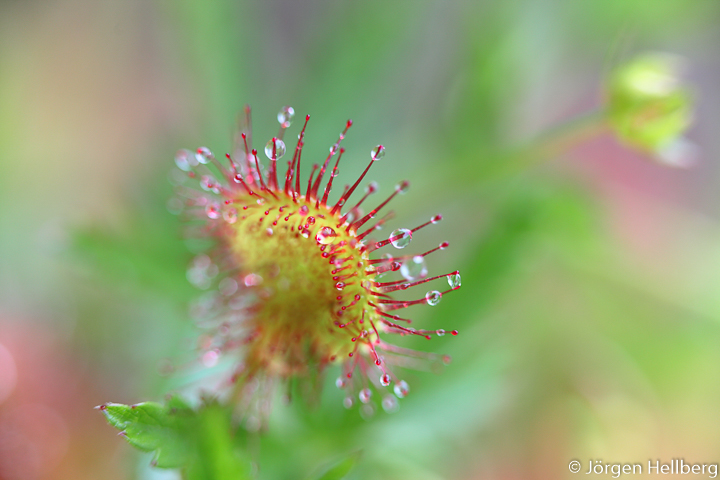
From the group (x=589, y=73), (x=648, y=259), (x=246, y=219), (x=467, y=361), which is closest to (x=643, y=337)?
(x=648, y=259)

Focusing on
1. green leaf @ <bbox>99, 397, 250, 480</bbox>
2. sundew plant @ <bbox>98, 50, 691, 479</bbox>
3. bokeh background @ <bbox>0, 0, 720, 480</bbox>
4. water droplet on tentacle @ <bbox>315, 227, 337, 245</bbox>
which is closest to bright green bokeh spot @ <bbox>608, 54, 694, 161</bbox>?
bokeh background @ <bbox>0, 0, 720, 480</bbox>

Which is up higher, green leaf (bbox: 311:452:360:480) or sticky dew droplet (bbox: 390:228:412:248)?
sticky dew droplet (bbox: 390:228:412:248)

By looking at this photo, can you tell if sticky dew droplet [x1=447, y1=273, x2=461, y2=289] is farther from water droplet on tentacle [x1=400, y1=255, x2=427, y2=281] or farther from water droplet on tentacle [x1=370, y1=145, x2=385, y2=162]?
water droplet on tentacle [x1=370, y1=145, x2=385, y2=162]

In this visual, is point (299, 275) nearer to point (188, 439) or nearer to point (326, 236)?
point (326, 236)

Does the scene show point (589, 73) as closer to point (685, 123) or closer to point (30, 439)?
point (685, 123)

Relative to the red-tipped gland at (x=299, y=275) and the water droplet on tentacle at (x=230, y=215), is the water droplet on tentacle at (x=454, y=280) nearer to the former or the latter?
the red-tipped gland at (x=299, y=275)

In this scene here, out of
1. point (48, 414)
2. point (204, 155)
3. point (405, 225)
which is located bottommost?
point (48, 414)

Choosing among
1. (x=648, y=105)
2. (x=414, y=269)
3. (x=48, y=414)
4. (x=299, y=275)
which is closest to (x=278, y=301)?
(x=299, y=275)
